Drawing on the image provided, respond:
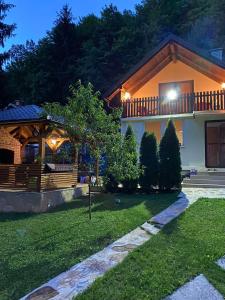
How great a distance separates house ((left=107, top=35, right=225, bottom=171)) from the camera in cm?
1504

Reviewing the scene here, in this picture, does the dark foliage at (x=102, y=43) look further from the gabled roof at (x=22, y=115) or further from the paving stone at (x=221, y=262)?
the paving stone at (x=221, y=262)

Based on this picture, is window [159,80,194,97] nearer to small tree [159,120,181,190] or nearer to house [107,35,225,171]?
house [107,35,225,171]

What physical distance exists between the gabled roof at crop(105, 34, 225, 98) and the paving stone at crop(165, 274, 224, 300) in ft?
41.7

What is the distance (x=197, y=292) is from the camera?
392 cm

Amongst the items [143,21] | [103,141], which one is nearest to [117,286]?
[103,141]

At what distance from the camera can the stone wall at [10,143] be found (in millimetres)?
14895

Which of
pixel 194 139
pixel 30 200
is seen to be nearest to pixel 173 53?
pixel 194 139

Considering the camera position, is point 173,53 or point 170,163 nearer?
point 170,163

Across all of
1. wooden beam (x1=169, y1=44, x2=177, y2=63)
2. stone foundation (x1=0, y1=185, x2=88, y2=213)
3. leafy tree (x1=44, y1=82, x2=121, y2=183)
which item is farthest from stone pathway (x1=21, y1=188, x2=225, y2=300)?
wooden beam (x1=169, y1=44, x2=177, y2=63)

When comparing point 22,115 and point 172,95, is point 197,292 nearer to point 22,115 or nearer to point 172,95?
point 22,115

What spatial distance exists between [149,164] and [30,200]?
4.03 metres

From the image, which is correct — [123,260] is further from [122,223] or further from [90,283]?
[122,223]

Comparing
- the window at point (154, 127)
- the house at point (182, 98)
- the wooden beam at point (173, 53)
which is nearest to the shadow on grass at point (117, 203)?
the house at point (182, 98)

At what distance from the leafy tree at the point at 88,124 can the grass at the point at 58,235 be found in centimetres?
161
